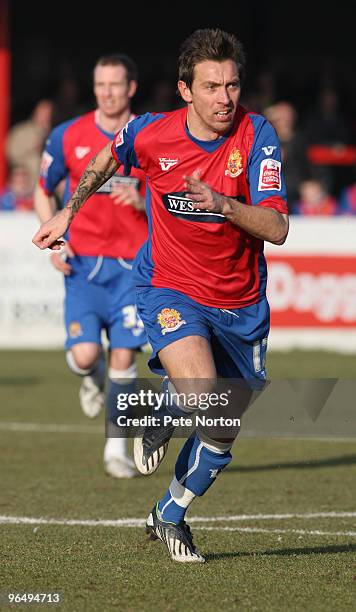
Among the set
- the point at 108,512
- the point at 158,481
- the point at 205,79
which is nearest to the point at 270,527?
the point at 108,512

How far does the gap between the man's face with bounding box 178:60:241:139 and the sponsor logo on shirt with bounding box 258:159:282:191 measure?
27 cm

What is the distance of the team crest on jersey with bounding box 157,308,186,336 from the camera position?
625cm

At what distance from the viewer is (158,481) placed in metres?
8.96

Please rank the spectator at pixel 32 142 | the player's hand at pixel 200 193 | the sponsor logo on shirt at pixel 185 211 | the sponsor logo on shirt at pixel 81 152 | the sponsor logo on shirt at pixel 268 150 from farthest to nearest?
the spectator at pixel 32 142
the sponsor logo on shirt at pixel 81 152
the sponsor logo on shirt at pixel 185 211
the sponsor logo on shirt at pixel 268 150
the player's hand at pixel 200 193

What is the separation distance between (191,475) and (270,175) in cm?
146

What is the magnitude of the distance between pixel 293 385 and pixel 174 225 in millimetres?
2080

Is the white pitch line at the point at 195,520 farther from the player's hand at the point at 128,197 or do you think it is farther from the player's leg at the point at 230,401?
the player's hand at the point at 128,197

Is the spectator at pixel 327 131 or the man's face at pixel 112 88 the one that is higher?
the man's face at pixel 112 88

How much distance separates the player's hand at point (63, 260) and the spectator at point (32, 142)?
32.6ft

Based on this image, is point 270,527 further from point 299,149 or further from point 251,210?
point 299,149

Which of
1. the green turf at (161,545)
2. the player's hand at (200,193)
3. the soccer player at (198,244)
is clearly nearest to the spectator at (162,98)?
the green turf at (161,545)

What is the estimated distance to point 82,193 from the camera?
6543 mm

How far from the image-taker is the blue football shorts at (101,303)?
9492 millimetres

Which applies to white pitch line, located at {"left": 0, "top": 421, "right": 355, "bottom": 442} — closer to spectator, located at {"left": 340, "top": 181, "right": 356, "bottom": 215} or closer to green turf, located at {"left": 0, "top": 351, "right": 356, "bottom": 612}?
green turf, located at {"left": 0, "top": 351, "right": 356, "bottom": 612}
